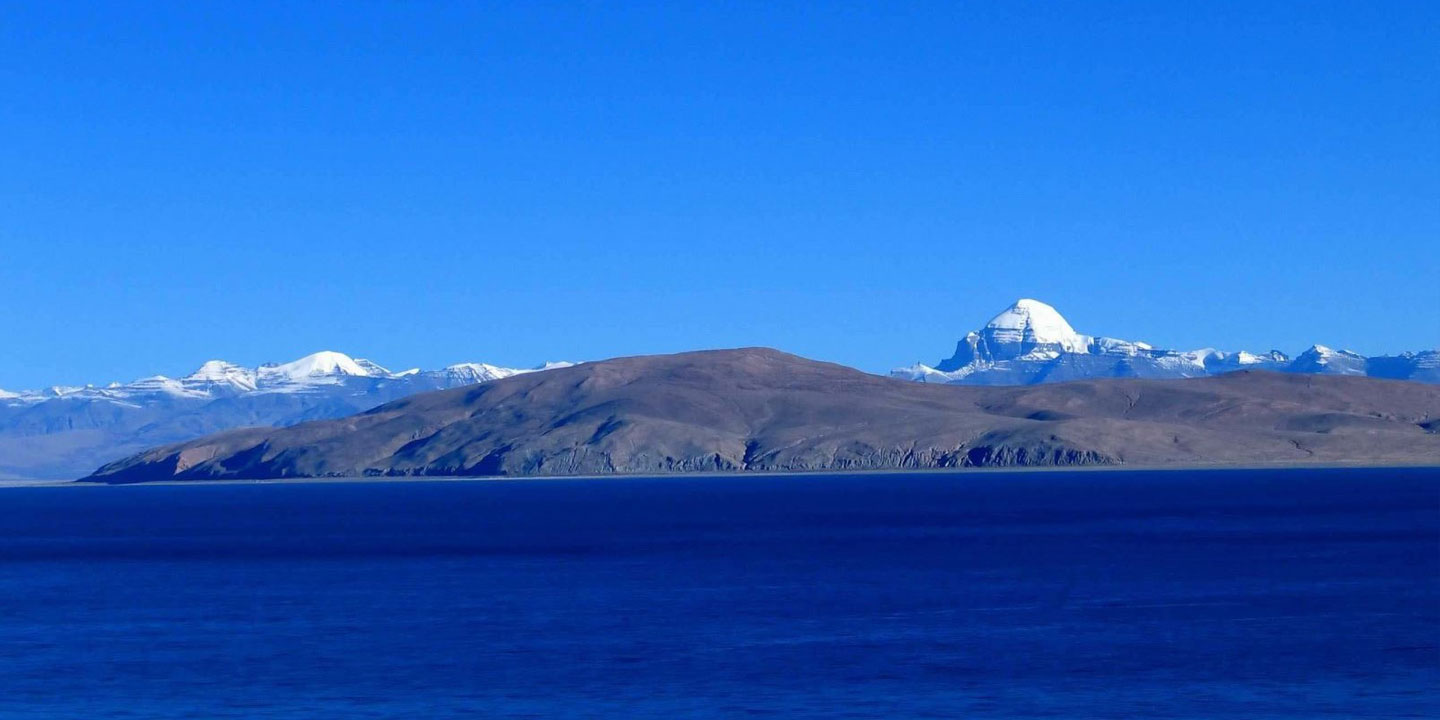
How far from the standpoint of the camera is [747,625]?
69.7 m

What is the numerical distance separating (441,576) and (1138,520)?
67.3 m

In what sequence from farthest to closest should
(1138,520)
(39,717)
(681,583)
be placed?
(1138,520)
(681,583)
(39,717)

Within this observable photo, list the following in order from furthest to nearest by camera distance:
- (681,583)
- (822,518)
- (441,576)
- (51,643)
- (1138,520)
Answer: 1. (822,518)
2. (1138,520)
3. (441,576)
4. (681,583)
5. (51,643)

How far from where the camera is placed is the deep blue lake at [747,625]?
170 feet

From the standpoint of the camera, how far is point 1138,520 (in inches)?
5782

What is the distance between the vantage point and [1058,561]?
101375 millimetres

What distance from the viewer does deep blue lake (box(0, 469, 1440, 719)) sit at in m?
51.9

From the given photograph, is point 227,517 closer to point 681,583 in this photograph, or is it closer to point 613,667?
point 681,583

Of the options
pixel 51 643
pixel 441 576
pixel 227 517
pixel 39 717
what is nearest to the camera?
pixel 39 717

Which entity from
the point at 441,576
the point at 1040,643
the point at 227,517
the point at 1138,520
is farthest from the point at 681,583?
the point at 227,517

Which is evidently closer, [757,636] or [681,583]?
[757,636]

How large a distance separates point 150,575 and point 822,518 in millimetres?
71050

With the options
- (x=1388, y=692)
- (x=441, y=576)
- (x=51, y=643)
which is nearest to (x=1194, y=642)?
(x=1388, y=692)

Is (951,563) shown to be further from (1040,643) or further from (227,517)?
(227,517)
